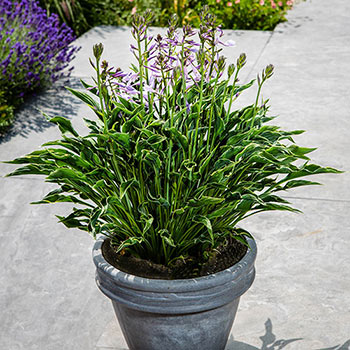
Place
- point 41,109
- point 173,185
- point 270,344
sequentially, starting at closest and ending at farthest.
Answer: point 173,185, point 270,344, point 41,109

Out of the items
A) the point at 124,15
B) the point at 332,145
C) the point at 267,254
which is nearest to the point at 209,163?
the point at 267,254

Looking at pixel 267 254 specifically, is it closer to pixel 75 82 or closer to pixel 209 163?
pixel 209 163

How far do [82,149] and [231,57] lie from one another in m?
4.28

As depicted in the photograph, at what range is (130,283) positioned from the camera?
2.06m

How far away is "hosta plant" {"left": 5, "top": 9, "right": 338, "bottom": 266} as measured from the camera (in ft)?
6.68

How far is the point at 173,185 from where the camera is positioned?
2.11 m

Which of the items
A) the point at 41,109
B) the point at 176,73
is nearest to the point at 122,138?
the point at 176,73

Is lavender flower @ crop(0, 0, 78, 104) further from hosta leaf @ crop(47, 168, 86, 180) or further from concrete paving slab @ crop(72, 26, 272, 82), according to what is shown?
hosta leaf @ crop(47, 168, 86, 180)

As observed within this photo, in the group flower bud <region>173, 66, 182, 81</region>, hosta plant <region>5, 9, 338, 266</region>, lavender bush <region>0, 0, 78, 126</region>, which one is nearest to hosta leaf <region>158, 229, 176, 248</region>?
hosta plant <region>5, 9, 338, 266</region>

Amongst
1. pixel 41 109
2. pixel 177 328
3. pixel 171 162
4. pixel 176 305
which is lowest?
pixel 41 109

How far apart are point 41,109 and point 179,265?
3.31 m

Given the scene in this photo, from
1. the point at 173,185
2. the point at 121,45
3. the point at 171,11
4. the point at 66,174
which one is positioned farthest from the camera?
the point at 171,11

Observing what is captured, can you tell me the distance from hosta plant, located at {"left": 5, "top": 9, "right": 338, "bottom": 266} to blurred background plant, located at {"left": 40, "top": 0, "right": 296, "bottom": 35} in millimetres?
4951

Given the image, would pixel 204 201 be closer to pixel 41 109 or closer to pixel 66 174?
pixel 66 174
